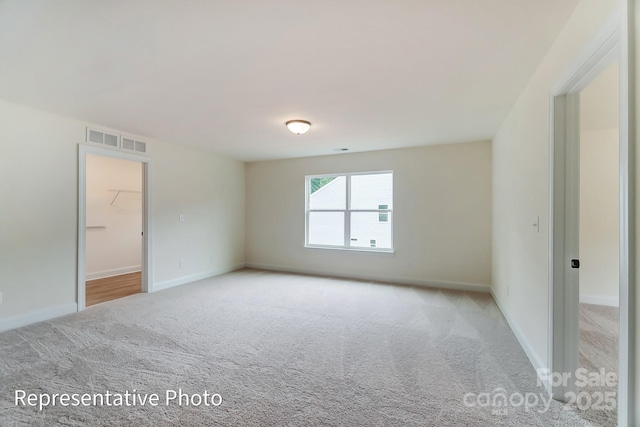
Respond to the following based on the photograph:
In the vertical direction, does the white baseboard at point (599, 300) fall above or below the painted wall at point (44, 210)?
below

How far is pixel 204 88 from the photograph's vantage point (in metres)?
2.66

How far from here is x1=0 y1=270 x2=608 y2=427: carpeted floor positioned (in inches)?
69.9

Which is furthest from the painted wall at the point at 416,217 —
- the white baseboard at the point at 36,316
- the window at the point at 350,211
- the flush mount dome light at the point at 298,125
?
the white baseboard at the point at 36,316

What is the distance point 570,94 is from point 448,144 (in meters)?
2.91

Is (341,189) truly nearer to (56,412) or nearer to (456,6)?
(456,6)

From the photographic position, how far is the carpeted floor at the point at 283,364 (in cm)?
178

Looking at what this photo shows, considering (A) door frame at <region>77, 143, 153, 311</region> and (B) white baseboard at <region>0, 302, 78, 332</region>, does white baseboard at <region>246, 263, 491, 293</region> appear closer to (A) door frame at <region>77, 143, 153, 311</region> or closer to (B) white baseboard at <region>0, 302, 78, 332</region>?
(A) door frame at <region>77, 143, 153, 311</region>

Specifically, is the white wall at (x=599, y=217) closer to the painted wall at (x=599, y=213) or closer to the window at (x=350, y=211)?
the painted wall at (x=599, y=213)

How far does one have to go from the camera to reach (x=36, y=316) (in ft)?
10.6

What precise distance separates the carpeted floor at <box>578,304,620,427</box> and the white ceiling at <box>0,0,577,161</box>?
2.32 meters

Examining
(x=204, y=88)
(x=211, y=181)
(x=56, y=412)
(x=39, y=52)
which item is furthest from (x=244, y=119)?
(x=56, y=412)

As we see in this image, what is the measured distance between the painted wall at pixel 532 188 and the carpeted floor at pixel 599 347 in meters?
0.37

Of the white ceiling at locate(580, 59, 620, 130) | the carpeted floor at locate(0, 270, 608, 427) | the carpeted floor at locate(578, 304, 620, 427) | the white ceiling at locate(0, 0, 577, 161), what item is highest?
the white ceiling at locate(580, 59, 620, 130)

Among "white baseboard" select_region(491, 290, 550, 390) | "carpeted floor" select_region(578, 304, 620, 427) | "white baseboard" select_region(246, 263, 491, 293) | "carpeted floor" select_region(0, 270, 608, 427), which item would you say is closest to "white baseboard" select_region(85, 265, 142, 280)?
"carpeted floor" select_region(0, 270, 608, 427)
